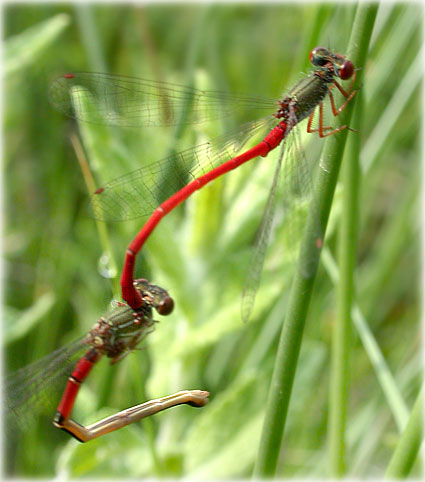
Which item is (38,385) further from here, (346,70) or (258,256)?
(346,70)

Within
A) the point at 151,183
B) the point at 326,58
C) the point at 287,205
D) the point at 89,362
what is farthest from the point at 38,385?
the point at 326,58

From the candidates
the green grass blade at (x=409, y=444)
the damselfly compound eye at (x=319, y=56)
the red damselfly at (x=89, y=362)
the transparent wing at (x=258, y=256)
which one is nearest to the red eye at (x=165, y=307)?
the red damselfly at (x=89, y=362)

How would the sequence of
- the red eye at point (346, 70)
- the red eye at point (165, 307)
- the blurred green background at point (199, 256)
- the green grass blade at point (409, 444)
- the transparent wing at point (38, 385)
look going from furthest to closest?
the blurred green background at point (199, 256), the transparent wing at point (38, 385), the red eye at point (165, 307), the red eye at point (346, 70), the green grass blade at point (409, 444)

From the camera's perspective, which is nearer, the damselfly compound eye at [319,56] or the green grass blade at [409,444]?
the green grass blade at [409,444]

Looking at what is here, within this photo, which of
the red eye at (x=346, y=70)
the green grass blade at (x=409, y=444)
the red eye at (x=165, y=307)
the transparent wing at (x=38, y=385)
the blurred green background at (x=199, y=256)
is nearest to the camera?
the green grass blade at (x=409, y=444)

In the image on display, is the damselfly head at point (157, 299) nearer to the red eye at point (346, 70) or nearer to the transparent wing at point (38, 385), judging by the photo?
the transparent wing at point (38, 385)

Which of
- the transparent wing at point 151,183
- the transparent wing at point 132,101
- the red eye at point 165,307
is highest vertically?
the transparent wing at point 132,101

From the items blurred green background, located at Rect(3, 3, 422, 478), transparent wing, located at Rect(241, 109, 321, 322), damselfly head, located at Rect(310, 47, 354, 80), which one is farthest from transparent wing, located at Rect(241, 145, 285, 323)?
damselfly head, located at Rect(310, 47, 354, 80)
